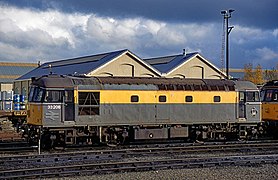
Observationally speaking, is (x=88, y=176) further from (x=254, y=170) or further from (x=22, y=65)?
(x=22, y=65)

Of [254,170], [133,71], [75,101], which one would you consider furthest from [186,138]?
[133,71]

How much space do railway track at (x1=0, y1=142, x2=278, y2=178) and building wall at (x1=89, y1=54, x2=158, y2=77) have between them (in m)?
28.4

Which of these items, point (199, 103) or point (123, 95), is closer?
point (123, 95)

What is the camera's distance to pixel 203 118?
26078mm

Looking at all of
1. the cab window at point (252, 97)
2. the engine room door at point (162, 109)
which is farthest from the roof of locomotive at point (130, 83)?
the cab window at point (252, 97)

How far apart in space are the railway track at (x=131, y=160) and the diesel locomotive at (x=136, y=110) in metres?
2.87

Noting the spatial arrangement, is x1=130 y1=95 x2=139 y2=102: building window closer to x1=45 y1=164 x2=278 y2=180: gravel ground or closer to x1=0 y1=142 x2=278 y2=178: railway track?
x1=0 y1=142 x2=278 y2=178: railway track

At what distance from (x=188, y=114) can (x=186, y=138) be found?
206cm

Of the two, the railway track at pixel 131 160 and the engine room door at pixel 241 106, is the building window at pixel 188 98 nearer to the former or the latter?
the engine room door at pixel 241 106

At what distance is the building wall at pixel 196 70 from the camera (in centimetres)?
5634

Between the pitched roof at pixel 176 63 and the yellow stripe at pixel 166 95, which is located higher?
the pitched roof at pixel 176 63

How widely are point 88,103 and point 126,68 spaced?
2816 cm

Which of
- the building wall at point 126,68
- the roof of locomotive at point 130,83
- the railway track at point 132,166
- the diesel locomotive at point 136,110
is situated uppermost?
the building wall at point 126,68

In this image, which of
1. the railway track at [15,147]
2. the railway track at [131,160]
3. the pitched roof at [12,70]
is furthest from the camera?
the pitched roof at [12,70]
